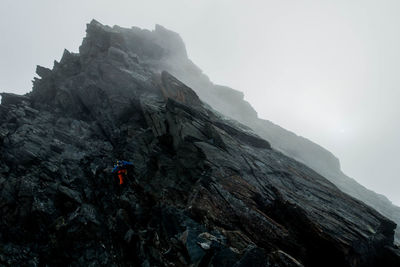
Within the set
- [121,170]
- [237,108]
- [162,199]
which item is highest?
[237,108]

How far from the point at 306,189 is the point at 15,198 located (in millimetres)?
30739

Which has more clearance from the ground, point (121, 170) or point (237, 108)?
point (237, 108)

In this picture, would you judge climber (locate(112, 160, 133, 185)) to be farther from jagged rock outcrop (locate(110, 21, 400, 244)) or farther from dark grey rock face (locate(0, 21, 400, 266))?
jagged rock outcrop (locate(110, 21, 400, 244))

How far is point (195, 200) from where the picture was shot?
18.0 m

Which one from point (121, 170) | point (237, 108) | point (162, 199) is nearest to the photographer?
point (162, 199)

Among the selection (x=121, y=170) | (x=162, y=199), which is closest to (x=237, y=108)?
(x=121, y=170)

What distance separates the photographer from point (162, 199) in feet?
69.9

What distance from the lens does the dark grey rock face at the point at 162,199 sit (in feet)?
53.0

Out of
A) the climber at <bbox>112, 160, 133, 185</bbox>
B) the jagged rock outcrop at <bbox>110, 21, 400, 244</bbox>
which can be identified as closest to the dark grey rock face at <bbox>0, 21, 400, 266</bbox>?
the climber at <bbox>112, 160, 133, 185</bbox>

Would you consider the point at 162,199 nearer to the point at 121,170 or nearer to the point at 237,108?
the point at 121,170

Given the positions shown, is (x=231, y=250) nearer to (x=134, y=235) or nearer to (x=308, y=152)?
(x=134, y=235)

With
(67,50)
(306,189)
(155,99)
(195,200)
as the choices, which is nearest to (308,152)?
(306,189)

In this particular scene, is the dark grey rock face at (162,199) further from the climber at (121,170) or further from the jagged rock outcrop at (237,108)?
the jagged rock outcrop at (237,108)

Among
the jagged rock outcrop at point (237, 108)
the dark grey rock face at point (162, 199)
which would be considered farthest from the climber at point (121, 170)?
the jagged rock outcrop at point (237, 108)
